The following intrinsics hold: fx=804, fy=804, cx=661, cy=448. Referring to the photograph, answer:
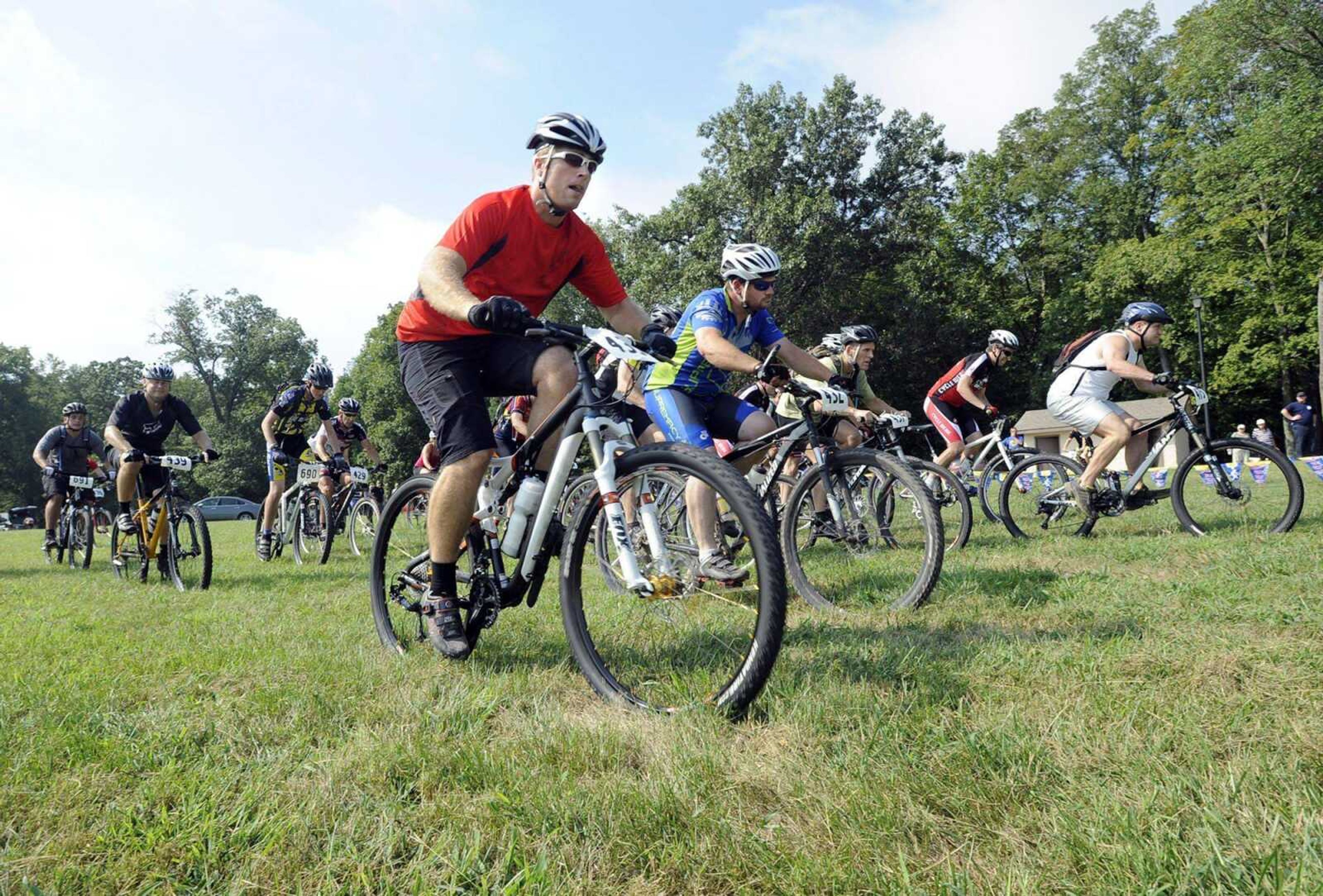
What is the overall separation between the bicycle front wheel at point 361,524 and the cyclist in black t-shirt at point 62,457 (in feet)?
15.4

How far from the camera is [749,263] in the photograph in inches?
190

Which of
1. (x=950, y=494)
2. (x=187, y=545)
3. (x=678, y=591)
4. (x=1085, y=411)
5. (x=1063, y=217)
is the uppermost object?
(x=1063, y=217)

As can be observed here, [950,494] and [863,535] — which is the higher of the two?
[950,494]

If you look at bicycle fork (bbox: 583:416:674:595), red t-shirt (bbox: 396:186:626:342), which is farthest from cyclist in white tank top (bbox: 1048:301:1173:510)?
bicycle fork (bbox: 583:416:674:595)

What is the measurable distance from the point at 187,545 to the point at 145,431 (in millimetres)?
1433

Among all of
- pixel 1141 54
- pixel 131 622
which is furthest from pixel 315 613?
pixel 1141 54

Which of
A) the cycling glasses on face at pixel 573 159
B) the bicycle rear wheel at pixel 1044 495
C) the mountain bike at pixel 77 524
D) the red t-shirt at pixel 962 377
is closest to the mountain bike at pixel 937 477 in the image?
the bicycle rear wheel at pixel 1044 495

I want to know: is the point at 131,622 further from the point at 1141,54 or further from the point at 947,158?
the point at 1141,54

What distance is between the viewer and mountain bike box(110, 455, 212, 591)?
6582mm

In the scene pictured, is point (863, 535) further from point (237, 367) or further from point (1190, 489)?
point (237, 367)

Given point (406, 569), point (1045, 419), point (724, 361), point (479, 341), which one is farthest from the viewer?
point (1045, 419)

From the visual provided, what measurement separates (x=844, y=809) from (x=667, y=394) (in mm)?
3342

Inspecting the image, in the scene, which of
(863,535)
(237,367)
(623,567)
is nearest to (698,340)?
(863,535)

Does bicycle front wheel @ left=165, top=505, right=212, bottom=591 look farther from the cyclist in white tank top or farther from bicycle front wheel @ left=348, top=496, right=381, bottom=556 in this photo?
the cyclist in white tank top
